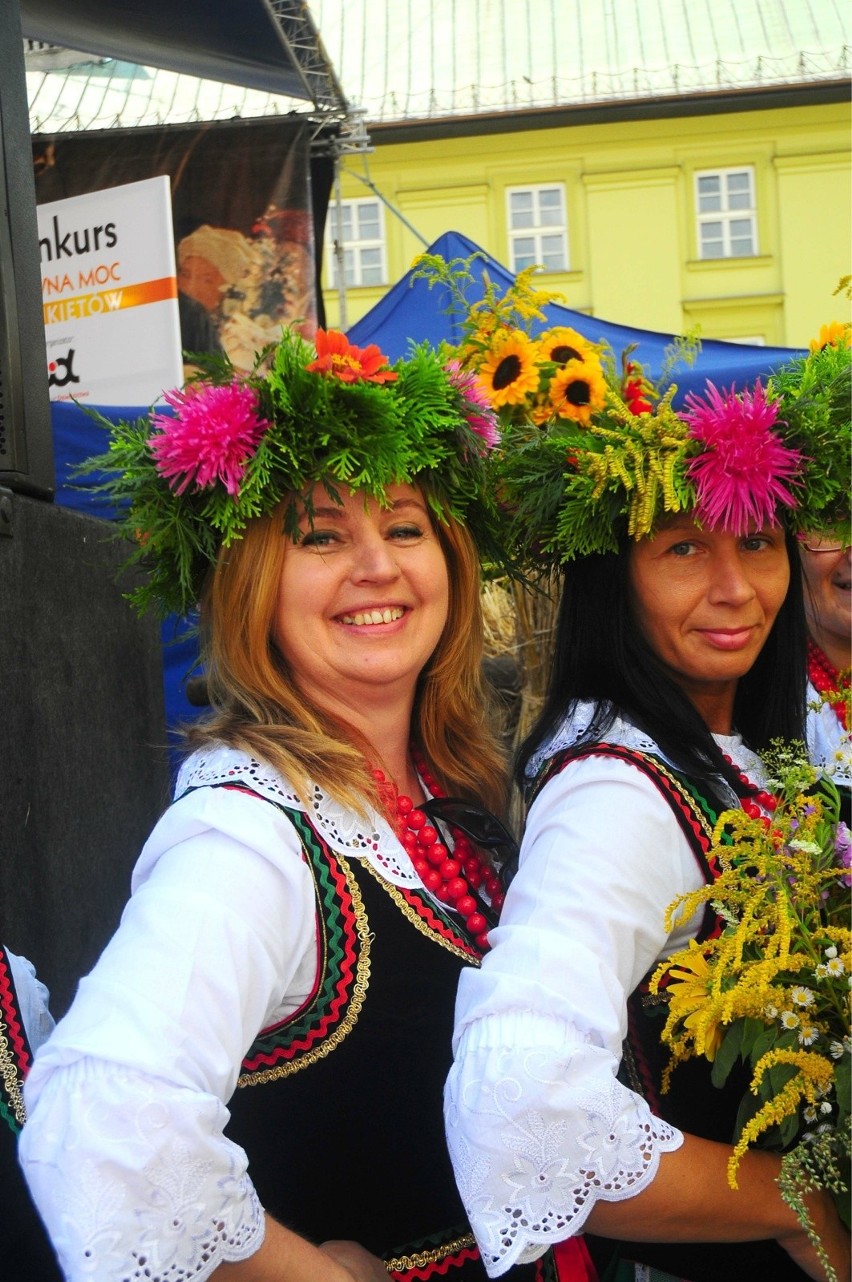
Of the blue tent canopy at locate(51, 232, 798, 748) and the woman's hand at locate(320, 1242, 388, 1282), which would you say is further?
the blue tent canopy at locate(51, 232, 798, 748)

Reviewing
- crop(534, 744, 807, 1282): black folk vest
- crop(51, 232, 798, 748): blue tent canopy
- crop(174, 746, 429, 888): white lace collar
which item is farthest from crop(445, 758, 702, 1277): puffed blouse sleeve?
crop(51, 232, 798, 748): blue tent canopy

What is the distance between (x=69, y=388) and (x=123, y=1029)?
3.74 metres

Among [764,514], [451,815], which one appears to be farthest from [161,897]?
[764,514]

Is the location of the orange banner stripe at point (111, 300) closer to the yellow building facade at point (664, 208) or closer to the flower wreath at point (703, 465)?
the flower wreath at point (703, 465)

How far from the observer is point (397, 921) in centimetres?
173

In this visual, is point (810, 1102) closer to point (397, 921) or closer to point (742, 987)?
point (742, 987)

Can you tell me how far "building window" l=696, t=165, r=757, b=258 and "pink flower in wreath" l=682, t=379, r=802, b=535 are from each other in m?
16.0

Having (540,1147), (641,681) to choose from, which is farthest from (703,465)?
(540,1147)

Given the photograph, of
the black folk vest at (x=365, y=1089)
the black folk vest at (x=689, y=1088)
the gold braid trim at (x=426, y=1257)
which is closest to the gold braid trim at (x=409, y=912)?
the black folk vest at (x=365, y=1089)

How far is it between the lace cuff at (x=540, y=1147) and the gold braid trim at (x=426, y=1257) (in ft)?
1.07

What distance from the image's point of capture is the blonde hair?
1.81m

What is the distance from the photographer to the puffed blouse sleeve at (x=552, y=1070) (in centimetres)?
143

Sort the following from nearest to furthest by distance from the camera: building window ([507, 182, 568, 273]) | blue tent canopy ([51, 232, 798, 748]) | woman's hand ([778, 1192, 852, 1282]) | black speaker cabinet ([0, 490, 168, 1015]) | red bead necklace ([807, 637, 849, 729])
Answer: woman's hand ([778, 1192, 852, 1282]) < black speaker cabinet ([0, 490, 168, 1015]) < red bead necklace ([807, 637, 849, 729]) < blue tent canopy ([51, 232, 798, 748]) < building window ([507, 182, 568, 273])

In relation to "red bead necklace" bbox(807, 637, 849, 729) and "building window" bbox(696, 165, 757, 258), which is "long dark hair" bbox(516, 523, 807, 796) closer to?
"red bead necklace" bbox(807, 637, 849, 729)
